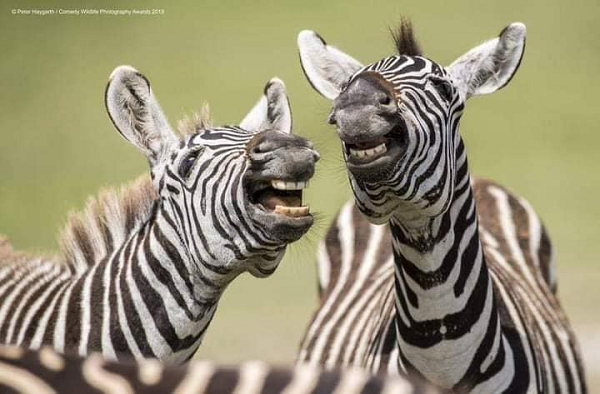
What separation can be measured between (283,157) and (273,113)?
40.2 inches

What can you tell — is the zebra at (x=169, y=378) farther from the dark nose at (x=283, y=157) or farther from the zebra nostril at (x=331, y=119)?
the zebra nostril at (x=331, y=119)

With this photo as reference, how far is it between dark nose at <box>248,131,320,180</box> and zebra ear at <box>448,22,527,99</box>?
1022 millimetres

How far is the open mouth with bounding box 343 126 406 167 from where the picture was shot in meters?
4.67

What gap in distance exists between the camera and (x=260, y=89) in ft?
53.2

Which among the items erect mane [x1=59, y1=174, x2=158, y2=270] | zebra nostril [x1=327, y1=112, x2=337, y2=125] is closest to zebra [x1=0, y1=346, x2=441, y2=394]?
zebra nostril [x1=327, y1=112, x2=337, y2=125]

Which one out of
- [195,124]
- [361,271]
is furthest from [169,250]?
[361,271]

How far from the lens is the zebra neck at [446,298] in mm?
5074

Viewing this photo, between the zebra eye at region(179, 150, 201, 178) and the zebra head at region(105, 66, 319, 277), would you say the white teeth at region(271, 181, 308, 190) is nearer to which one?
the zebra head at region(105, 66, 319, 277)

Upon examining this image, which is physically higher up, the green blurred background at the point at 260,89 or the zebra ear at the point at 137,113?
the green blurred background at the point at 260,89

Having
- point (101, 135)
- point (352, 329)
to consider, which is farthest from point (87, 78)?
point (352, 329)

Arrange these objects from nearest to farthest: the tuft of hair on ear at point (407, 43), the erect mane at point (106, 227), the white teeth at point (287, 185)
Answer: the white teeth at point (287, 185)
the erect mane at point (106, 227)
the tuft of hair on ear at point (407, 43)

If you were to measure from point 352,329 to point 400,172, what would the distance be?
6.27 ft

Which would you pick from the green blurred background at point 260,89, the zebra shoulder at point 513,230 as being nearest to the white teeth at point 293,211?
the zebra shoulder at point 513,230

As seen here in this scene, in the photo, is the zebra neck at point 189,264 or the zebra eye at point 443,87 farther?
the zebra eye at point 443,87
